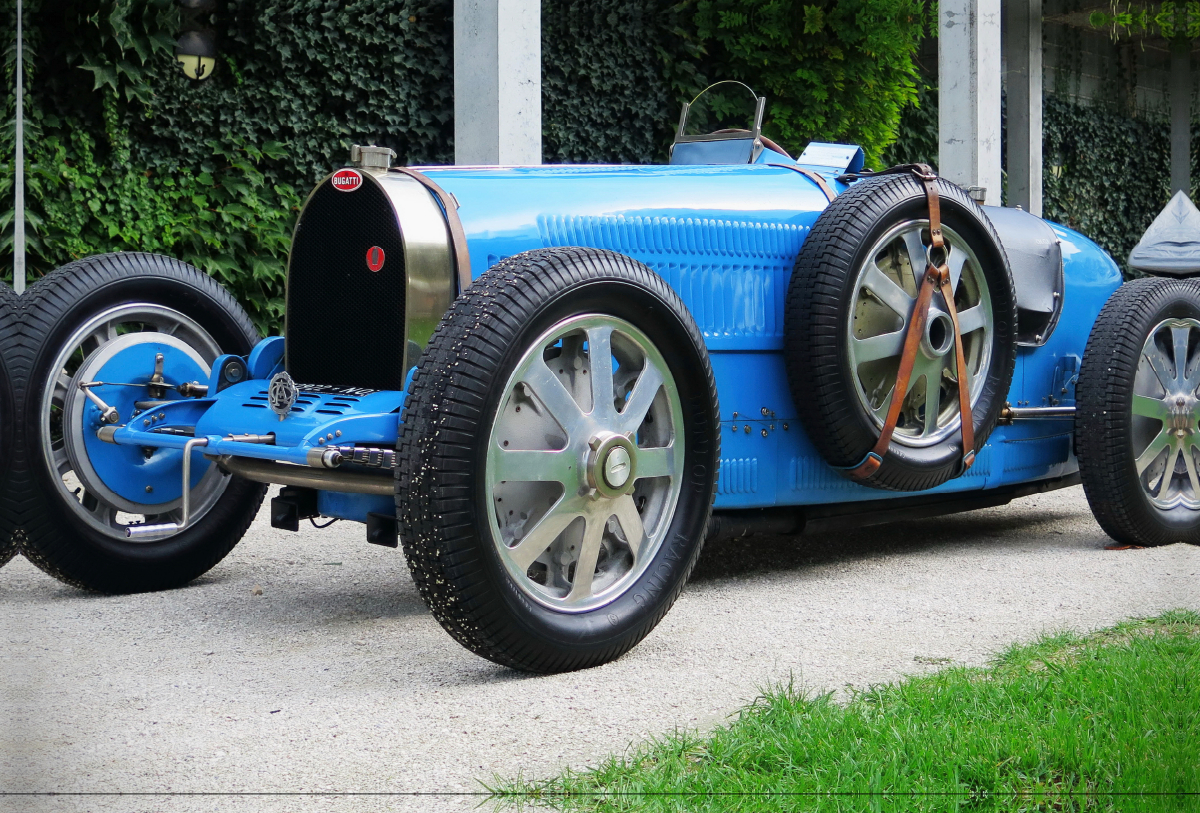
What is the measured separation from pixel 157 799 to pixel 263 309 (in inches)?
233

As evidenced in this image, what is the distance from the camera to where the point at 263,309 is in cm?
781

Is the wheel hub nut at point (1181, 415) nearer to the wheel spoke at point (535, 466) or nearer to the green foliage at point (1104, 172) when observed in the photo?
the wheel spoke at point (535, 466)

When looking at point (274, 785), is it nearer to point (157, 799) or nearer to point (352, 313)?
point (157, 799)

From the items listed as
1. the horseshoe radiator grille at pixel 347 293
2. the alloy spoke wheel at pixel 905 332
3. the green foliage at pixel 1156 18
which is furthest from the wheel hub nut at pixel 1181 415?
the green foliage at pixel 1156 18

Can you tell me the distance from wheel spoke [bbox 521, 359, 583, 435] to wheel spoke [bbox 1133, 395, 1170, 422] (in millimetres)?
2609

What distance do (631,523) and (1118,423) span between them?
2330mm

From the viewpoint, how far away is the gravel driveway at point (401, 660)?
7.78 feet

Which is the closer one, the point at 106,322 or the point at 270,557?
the point at 106,322

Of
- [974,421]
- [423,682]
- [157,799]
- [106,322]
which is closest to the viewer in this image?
[157,799]

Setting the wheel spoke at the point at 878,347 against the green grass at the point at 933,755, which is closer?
the green grass at the point at 933,755

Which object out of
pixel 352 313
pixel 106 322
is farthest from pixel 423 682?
pixel 106 322

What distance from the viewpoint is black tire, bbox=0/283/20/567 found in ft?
11.9

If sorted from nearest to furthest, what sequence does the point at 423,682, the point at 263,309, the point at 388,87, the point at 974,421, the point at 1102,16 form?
the point at 423,682 < the point at 974,421 < the point at 263,309 < the point at 388,87 < the point at 1102,16

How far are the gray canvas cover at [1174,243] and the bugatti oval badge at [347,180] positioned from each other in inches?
320
